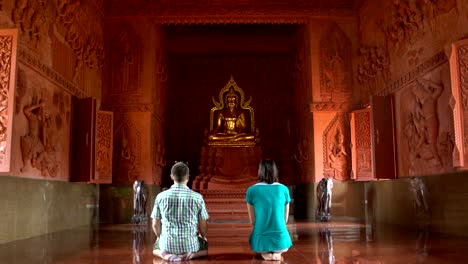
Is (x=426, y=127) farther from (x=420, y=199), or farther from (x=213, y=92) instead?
(x=213, y=92)

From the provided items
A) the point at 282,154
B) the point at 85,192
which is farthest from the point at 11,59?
the point at 282,154

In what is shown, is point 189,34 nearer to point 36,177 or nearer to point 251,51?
point 251,51

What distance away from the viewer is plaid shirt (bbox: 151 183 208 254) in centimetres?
476

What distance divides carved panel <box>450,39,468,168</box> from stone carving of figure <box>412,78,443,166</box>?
1609 millimetres

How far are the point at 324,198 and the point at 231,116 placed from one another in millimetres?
4493

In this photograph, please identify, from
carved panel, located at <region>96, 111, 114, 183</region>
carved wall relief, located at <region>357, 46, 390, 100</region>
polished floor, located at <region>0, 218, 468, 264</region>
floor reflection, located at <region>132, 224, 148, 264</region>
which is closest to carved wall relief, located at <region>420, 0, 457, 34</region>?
carved wall relief, located at <region>357, 46, 390, 100</region>

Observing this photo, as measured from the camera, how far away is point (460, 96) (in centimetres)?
630

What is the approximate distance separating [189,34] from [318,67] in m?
4.93

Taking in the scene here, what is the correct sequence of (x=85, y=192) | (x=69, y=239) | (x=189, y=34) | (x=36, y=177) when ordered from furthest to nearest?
(x=189, y=34) → (x=85, y=192) → (x=36, y=177) → (x=69, y=239)

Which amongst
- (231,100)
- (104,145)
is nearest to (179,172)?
(104,145)

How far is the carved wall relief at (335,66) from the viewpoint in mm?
12328

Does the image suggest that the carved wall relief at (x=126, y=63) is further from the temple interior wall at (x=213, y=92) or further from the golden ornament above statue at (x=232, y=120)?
the golden ornament above statue at (x=232, y=120)

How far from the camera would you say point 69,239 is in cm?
731

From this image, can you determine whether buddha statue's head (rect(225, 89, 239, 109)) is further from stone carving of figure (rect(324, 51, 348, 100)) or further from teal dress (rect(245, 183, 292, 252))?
teal dress (rect(245, 183, 292, 252))
